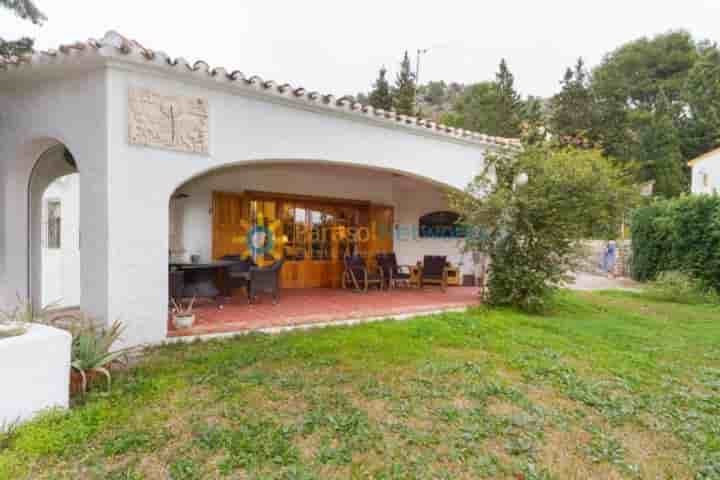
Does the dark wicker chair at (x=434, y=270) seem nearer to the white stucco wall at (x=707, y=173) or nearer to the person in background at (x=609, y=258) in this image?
the person in background at (x=609, y=258)

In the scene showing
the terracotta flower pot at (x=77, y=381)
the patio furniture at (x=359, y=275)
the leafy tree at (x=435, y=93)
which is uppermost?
the leafy tree at (x=435, y=93)

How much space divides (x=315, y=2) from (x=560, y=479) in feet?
67.9

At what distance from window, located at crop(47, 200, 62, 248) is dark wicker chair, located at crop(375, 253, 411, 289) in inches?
277

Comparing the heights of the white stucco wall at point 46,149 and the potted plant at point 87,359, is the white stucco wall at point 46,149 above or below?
above

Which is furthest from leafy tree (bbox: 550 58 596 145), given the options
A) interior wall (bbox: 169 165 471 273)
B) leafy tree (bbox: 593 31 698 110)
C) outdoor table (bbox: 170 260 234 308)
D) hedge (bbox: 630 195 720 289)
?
outdoor table (bbox: 170 260 234 308)

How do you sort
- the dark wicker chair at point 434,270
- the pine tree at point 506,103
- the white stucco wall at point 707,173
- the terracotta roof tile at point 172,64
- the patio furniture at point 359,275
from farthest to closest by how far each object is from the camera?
the pine tree at point 506,103 < the white stucco wall at point 707,173 < the dark wicker chair at point 434,270 < the patio furniture at point 359,275 < the terracotta roof tile at point 172,64

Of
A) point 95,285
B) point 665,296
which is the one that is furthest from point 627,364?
point 665,296

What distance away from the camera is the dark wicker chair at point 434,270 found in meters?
10.3

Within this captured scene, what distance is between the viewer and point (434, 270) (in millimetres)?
10406

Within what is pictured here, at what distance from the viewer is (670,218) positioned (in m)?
12.7

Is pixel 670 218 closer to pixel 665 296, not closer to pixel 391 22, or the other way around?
pixel 665 296

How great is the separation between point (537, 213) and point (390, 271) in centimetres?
371

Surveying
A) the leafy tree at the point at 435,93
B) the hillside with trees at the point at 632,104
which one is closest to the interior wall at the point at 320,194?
the hillside with trees at the point at 632,104

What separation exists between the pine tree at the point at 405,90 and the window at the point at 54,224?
22953 millimetres
